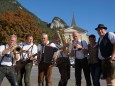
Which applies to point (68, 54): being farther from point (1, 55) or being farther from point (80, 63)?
point (1, 55)

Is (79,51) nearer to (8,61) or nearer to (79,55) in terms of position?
(79,55)

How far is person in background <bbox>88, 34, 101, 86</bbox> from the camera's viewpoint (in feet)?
33.0

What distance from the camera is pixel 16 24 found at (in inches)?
2591

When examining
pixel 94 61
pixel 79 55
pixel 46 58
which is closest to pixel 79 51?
pixel 79 55

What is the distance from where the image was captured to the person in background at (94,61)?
10070mm

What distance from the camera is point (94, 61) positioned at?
10.3 metres

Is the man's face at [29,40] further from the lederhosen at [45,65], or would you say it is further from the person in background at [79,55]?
the person in background at [79,55]

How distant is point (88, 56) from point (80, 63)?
0.31 m

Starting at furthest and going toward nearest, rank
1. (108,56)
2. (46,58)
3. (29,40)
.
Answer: (29,40), (46,58), (108,56)

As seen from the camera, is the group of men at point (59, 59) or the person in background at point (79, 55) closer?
the group of men at point (59, 59)

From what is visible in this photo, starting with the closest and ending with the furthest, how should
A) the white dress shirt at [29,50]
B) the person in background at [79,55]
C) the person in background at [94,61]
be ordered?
the person in background at [94,61] < the person in background at [79,55] < the white dress shirt at [29,50]

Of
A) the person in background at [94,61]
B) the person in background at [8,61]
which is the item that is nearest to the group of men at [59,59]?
the person in background at [94,61]

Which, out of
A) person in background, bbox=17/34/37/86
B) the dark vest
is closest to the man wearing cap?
the dark vest

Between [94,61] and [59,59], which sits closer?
[94,61]
